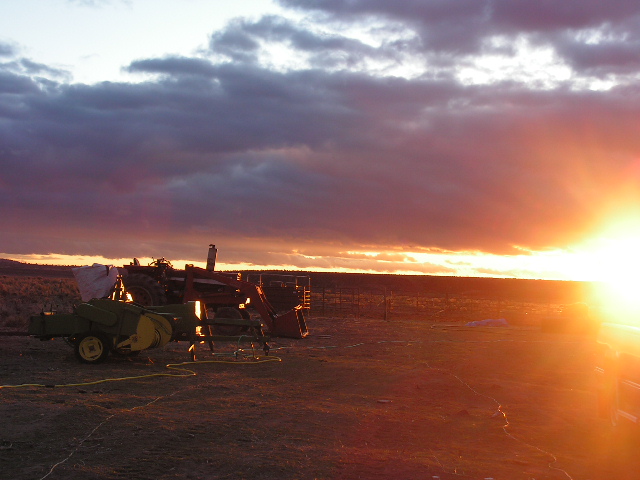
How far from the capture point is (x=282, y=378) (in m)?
13.1

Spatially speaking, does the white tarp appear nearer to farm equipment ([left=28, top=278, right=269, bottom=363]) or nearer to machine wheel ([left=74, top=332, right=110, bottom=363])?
farm equipment ([left=28, top=278, right=269, bottom=363])

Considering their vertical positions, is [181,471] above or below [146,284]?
below

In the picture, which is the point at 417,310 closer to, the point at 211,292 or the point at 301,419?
the point at 211,292

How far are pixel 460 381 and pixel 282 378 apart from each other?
139 inches

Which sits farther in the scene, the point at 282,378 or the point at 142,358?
the point at 142,358

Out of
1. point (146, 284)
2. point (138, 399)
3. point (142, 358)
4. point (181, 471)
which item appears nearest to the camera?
point (181, 471)

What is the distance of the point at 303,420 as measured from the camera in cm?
913

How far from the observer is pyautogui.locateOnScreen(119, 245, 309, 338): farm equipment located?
20384mm

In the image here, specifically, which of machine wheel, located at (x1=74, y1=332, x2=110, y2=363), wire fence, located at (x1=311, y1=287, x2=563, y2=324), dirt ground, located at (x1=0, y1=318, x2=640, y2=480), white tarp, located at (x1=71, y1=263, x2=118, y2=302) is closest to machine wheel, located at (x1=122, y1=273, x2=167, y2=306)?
white tarp, located at (x1=71, y1=263, x2=118, y2=302)

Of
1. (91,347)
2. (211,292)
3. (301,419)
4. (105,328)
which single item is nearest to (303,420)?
(301,419)

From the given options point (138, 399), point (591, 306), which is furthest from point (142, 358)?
point (591, 306)

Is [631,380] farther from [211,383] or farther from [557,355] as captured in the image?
[557,355]

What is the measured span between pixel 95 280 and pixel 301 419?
9.26 m

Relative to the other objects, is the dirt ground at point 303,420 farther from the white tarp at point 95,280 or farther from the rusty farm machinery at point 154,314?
the white tarp at point 95,280
